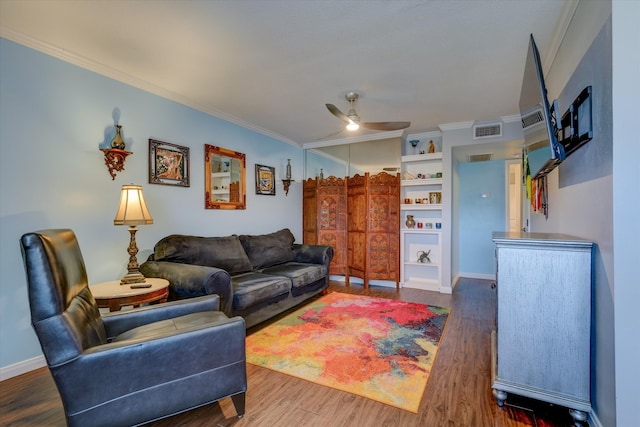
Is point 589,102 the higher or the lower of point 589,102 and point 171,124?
the lower

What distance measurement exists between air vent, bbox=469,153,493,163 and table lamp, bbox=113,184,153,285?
4.91 meters

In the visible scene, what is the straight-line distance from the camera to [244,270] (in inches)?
141

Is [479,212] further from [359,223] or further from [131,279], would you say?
[131,279]

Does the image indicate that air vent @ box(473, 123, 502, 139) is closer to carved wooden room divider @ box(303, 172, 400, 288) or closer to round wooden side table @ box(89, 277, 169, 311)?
carved wooden room divider @ box(303, 172, 400, 288)

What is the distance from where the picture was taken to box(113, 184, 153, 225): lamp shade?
241 centimetres

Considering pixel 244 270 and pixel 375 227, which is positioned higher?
pixel 375 227

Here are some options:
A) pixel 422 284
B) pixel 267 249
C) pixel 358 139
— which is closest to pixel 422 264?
pixel 422 284

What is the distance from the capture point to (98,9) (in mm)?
1942

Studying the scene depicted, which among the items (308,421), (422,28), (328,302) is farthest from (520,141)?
(308,421)

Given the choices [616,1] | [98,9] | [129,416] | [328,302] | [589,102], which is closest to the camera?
[616,1]

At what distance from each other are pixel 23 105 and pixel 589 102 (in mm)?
3809

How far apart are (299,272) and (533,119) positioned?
2792 mm

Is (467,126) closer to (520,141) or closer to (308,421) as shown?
(520,141)

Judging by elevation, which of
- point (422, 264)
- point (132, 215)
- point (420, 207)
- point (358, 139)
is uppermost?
point (358, 139)
